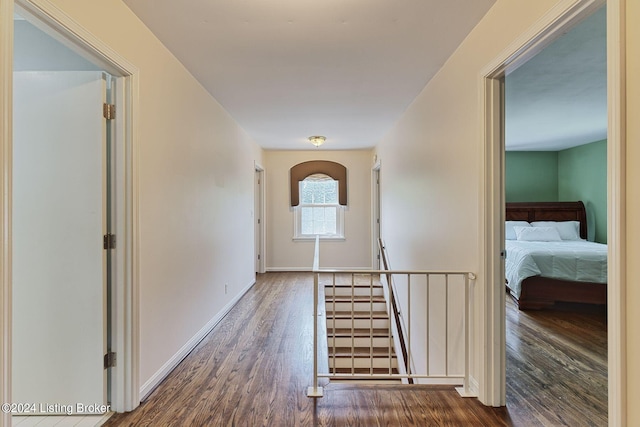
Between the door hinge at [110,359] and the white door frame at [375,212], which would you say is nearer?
the door hinge at [110,359]

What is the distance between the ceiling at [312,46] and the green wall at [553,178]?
4168 mm

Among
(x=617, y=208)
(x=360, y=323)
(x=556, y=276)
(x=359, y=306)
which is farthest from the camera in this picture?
(x=359, y=306)

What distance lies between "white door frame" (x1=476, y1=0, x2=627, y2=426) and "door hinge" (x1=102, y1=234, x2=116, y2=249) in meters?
2.14

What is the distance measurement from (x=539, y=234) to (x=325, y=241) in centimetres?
368

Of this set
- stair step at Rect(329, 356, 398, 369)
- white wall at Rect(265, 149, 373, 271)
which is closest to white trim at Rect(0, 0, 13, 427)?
stair step at Rect(329, 356, 398, 369)

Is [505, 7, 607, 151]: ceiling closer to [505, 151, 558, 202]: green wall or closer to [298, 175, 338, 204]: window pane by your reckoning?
[505, 151, 558, 202]: green wall

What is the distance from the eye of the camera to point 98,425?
1.68 m

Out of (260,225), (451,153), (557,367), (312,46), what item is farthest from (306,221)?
(557,367)

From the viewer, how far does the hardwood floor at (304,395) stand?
1.74 meters

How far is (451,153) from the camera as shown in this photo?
2277 millimetres

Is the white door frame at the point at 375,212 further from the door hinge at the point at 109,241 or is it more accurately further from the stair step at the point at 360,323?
the door hinge at the point at 109,241

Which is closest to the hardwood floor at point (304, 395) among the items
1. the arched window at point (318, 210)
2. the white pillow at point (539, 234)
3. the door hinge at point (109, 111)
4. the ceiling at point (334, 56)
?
the door hinge at point (109, 111)

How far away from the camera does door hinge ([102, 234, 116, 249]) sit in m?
1.76

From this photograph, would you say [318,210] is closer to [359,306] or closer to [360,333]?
[359,306]
